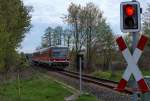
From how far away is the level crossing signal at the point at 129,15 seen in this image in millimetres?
13076

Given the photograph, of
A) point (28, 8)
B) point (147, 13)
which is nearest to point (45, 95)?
point (28, 8)

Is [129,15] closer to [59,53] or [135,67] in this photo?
[135,67]

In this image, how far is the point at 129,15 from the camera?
13.1m

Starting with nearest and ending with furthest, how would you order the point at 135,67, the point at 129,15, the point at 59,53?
the point at 135,67 → the point at 129,15 → the point at 59,53

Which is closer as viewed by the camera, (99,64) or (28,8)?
(28,8)

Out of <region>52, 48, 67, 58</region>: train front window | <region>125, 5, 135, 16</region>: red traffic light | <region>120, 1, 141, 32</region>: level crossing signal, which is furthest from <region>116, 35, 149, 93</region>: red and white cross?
<region>52, 48, 67, 58</region>: train front window

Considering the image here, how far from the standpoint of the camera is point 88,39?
7375cm

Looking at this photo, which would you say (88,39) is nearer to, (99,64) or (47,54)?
(99,64)

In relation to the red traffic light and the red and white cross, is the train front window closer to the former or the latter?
the red traffic light

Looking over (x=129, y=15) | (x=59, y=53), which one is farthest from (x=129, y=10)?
(x=59, y=53)

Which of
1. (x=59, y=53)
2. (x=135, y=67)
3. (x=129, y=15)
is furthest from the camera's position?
(x=59, y=53)

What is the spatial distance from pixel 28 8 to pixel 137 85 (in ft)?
158

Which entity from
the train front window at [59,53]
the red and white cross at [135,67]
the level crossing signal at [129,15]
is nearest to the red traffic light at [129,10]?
the level crossing signal at [129,15]

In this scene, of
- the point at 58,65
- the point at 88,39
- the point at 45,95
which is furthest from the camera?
the point at 88,39
